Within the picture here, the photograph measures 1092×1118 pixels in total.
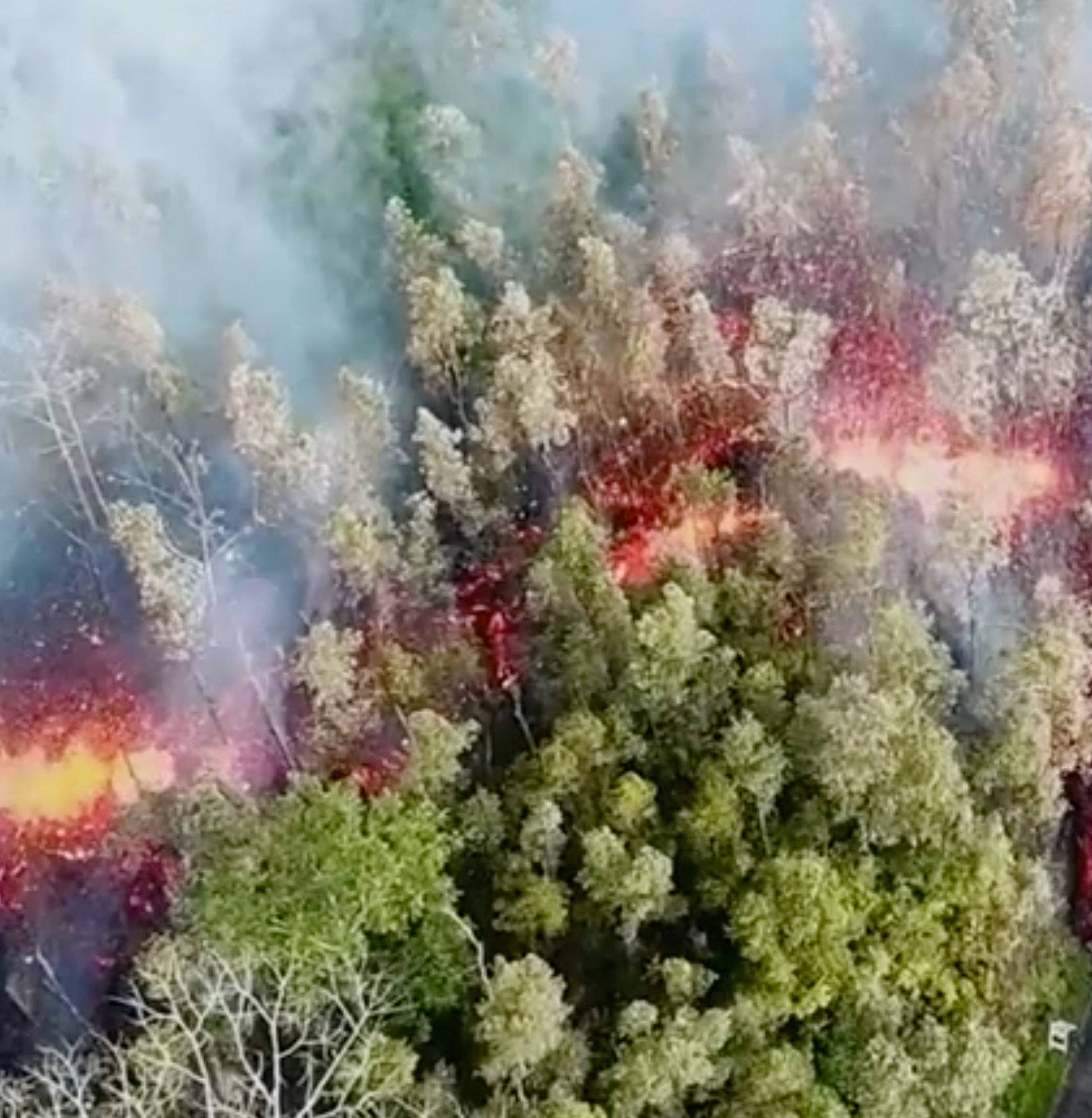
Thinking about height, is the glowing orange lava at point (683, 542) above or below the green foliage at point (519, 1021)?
above

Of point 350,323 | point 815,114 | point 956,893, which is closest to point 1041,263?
point 815,114

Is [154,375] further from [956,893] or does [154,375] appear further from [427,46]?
[956,893]

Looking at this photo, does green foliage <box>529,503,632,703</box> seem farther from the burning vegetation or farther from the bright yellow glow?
the bright yellow glow

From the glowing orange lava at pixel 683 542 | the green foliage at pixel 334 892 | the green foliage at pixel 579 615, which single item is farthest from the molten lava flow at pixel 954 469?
the green foliage at pixel 334 892

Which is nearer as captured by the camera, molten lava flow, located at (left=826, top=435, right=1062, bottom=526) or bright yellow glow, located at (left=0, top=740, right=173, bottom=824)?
bright yellow glow, located at (left=0, top=740, right=173, bottom=824)

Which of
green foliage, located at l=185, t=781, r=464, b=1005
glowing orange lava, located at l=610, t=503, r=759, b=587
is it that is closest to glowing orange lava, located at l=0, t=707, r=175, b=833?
green foliage, located at l=185, t=781, r=464, b=1005

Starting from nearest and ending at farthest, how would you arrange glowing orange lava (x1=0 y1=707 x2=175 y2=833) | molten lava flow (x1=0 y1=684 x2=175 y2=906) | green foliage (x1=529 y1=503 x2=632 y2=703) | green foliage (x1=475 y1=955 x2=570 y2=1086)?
green foliage (x1=475 y1=955 x2=570 y2=1086)
green foliage (x1=529 y1=503 x2=632 y2=703)
molten lava flow (x1=0 y1=684 x2=175 y2=906)
glowing orange lava (x1=0 y1=707 x2=175 y2=833)

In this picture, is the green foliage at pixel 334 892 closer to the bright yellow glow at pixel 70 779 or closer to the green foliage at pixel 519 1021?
the green foliage at pixel 519 1021
